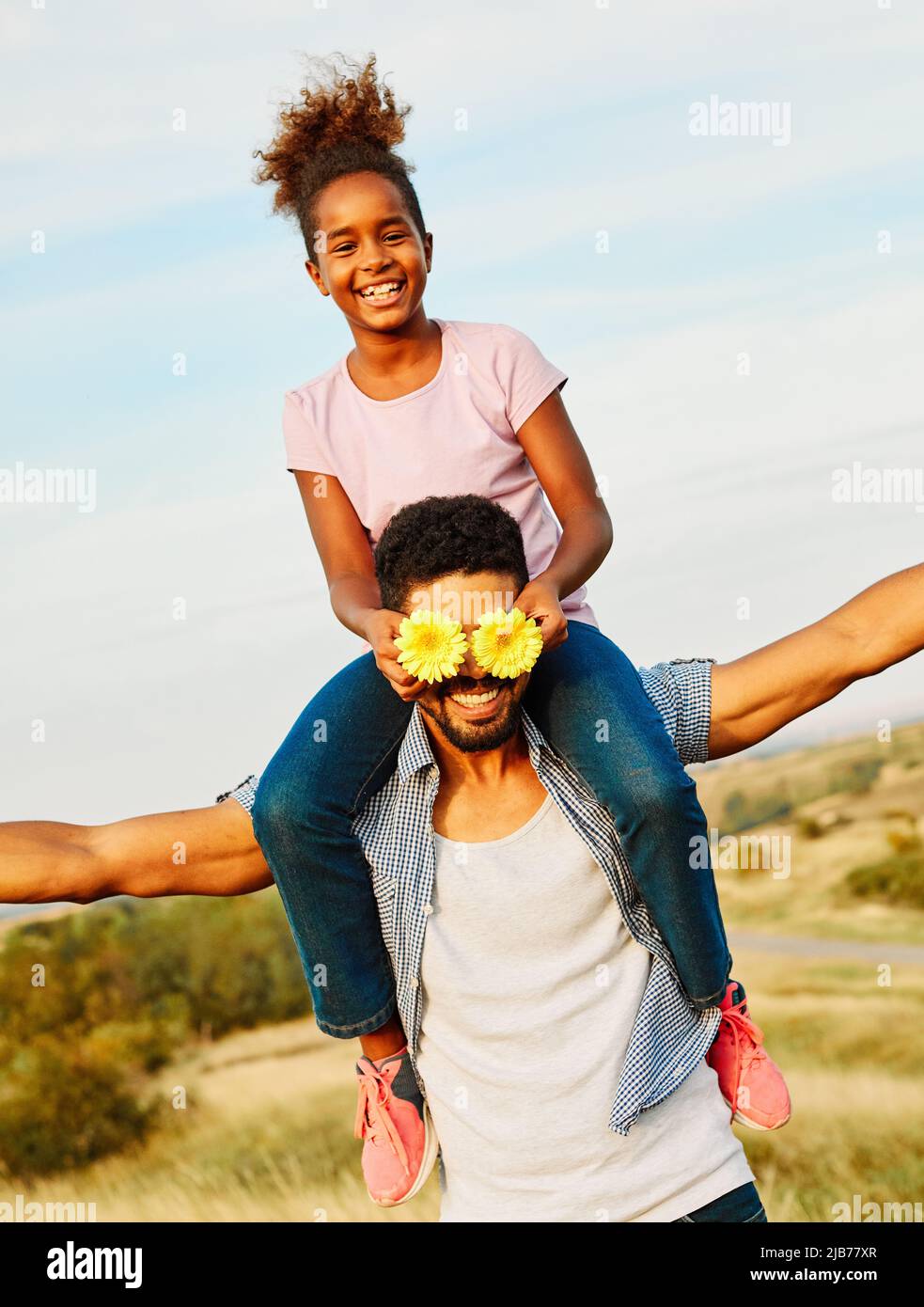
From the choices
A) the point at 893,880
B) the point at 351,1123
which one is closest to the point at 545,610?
the point at 351,1123

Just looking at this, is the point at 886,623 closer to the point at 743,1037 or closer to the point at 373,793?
the point at 743,1037

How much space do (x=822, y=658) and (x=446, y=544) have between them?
1.00 metres

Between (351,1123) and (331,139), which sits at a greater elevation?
(331,139)

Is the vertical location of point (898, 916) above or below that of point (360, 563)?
below

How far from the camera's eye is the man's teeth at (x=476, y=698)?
12.8 feet

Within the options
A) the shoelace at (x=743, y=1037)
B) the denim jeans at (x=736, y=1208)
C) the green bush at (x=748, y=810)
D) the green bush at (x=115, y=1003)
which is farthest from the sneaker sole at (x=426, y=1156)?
the green bush at (x=115, y=1003)

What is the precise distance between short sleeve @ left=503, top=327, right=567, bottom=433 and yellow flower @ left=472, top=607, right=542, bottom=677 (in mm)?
1021

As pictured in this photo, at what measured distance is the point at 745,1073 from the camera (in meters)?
4.25

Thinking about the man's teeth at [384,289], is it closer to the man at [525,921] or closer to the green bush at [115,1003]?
the man at [525,921]

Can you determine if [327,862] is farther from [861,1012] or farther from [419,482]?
[861,1012]

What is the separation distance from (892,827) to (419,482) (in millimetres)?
17450

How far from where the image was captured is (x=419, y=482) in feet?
14.5

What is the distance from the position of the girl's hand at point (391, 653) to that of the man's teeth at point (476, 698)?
0.32 feet
